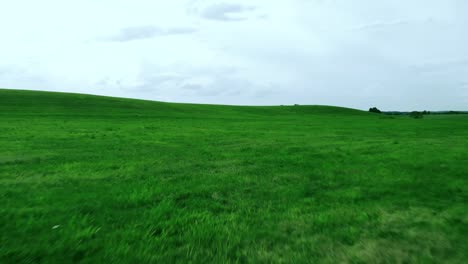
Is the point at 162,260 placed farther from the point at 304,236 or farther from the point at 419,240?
the point at 419,240

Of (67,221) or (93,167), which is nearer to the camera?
(67,221)

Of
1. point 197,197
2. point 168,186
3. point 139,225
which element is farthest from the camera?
point 168,186

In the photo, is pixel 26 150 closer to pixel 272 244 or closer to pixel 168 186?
pixel 168 186

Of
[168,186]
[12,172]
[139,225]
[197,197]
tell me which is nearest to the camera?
[139,225]

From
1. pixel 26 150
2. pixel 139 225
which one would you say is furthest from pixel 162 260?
pixel 26 150

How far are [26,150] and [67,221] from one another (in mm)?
10852

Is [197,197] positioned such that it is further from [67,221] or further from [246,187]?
[67,221]

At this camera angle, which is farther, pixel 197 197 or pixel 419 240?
pixel 197 197

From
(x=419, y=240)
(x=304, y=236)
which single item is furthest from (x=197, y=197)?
(x=419, y=240)

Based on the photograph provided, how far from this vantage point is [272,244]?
14.5 feet

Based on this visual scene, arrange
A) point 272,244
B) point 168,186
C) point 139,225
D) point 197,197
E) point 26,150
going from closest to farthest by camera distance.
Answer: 1. point 272,244
2. point 139,225
3. point 197,197
4. point 168,186
5. point 26,150

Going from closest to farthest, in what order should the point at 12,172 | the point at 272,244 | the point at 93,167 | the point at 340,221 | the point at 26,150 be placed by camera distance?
the point at 272,244 → the point at 340,221 → the point at 12,172 → the point at 93,167 → the point at 26,150

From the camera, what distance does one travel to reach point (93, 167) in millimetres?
9906

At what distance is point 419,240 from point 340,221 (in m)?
1.22
